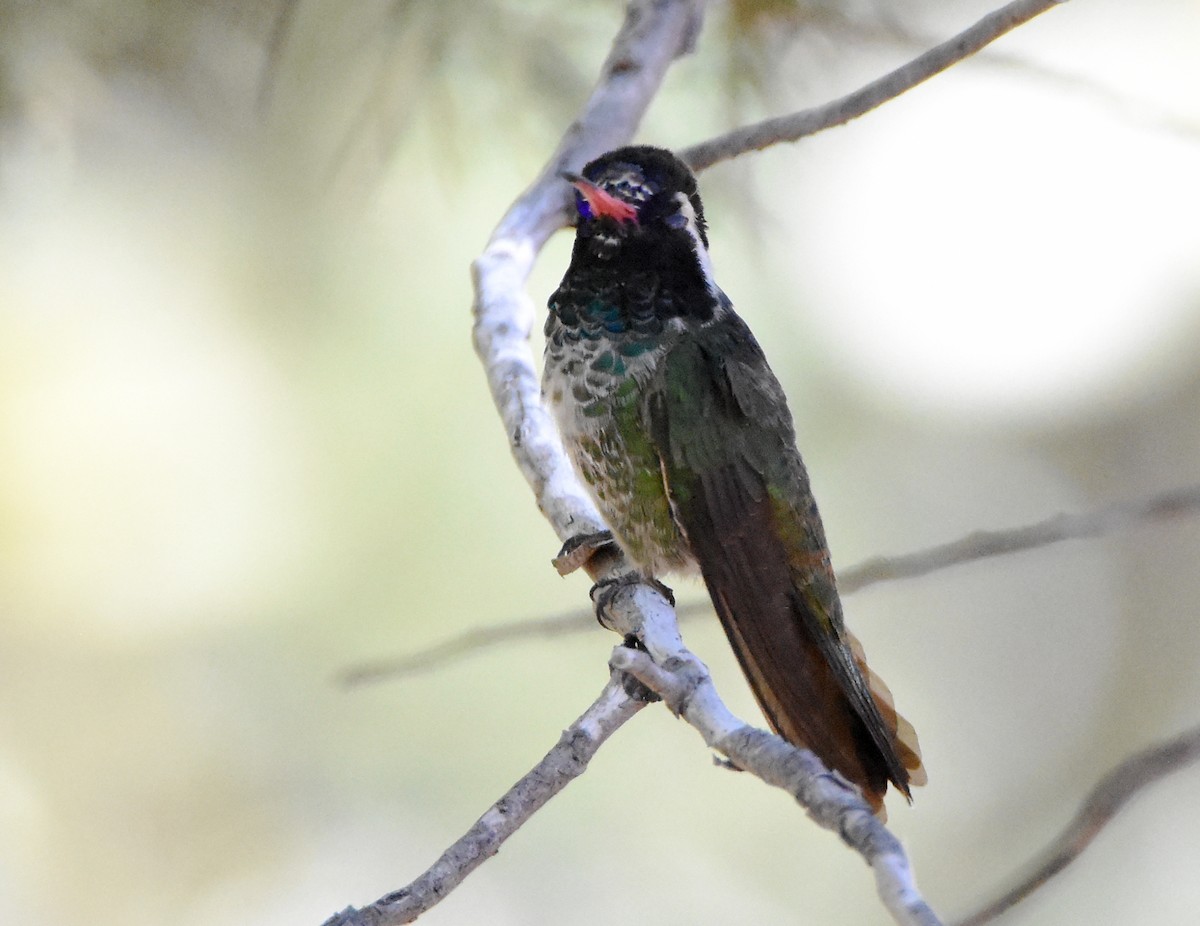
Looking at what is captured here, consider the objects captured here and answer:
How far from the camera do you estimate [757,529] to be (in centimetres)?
233

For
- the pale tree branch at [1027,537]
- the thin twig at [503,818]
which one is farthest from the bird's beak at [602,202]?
the thin twig at [503,818]

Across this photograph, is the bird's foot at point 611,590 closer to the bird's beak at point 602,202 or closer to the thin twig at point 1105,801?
the bird's beak at point 602,202

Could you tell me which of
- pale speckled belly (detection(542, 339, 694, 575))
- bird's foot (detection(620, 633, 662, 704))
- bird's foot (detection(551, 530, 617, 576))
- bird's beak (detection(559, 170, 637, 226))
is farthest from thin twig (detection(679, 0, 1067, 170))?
bird's foot (detection(620, 633, 662, 704))

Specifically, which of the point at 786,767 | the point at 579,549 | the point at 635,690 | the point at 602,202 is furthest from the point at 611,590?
the point at 786,767

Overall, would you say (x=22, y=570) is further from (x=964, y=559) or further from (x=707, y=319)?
(x=964, y=559)

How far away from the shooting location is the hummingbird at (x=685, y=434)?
89.1 inches

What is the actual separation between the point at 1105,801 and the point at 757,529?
41.0 inches

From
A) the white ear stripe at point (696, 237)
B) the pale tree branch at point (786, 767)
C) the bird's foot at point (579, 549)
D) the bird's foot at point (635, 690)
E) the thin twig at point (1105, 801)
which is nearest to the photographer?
the pale tree branch at point (786, 767)

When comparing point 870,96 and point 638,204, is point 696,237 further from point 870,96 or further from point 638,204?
point 870,96

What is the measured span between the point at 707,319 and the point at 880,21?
1.37m

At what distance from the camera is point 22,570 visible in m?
4.56

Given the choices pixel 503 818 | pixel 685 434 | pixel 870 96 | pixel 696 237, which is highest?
pixel 870 96

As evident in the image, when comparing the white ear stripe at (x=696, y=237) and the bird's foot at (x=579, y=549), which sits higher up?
the white ear stripe at (x=696, y=237)

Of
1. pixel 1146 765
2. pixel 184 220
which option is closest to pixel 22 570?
pixel 184 220
